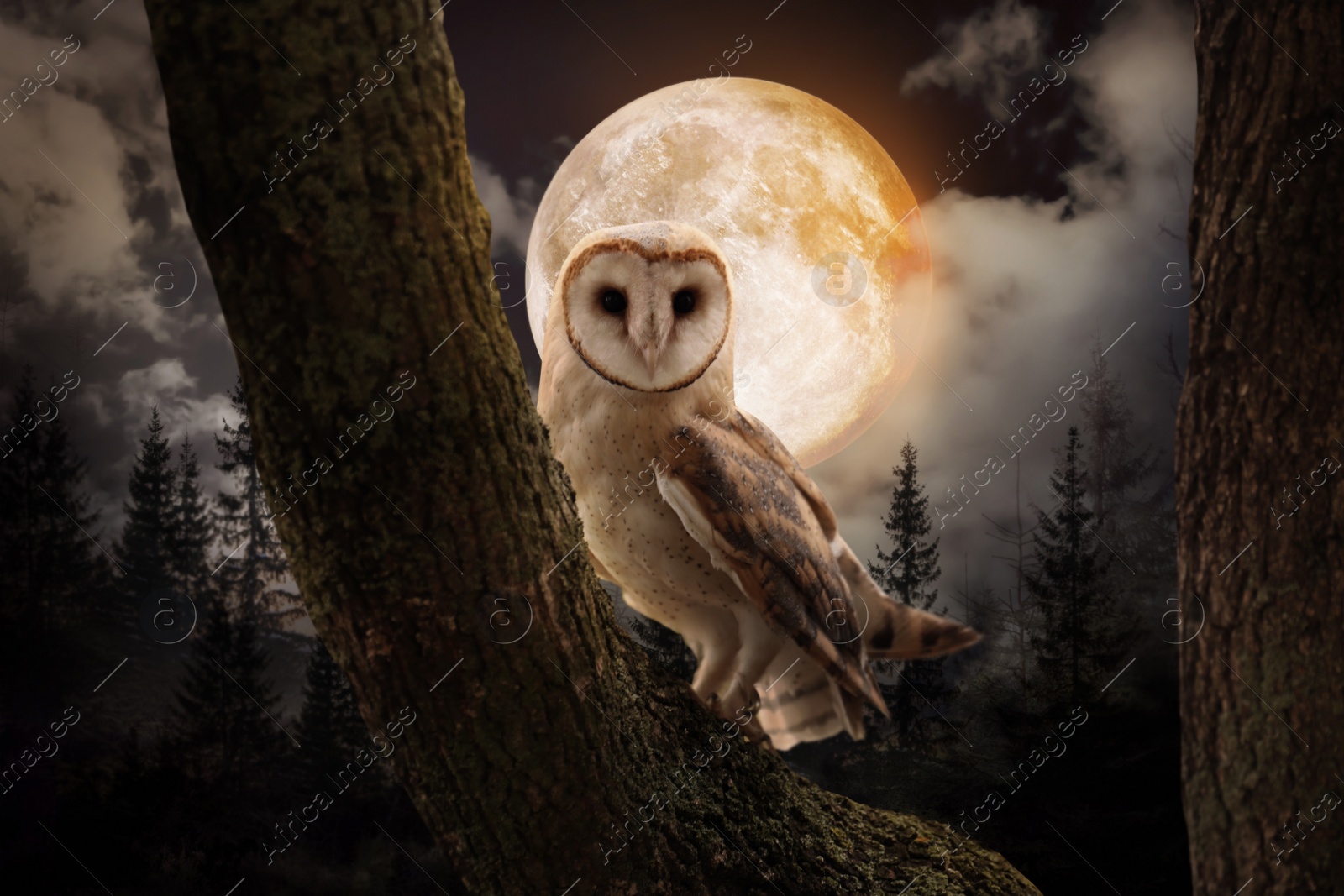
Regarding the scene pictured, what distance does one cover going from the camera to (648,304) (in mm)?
1604

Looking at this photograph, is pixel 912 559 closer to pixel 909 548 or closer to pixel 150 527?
pixel 909 548

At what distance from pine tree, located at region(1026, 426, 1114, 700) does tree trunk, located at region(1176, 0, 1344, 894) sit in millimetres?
1563

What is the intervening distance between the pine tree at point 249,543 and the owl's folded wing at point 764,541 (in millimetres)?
1772

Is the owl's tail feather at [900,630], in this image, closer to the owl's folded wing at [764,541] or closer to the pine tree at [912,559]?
the owl's folded wing at [764,541]

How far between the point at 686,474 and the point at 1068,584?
1956mm

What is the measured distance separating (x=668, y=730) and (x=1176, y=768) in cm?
240

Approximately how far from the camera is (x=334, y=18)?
822 mm

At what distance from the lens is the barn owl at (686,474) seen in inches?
63.6

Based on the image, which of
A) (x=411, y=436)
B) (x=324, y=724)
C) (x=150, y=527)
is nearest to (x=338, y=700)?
(x=324, y=724)

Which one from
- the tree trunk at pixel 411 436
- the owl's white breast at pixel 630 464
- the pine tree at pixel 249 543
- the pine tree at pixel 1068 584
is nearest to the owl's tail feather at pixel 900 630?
the owl's white breast at pixel 630 464

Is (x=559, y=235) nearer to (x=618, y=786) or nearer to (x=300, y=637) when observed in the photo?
(x=618, y=786)

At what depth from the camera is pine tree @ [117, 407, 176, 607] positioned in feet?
9.19

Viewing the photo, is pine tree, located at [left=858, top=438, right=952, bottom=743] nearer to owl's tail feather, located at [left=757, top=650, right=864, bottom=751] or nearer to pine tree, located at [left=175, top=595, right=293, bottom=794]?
owl's tail feather, located at [left=757, top=650, right=864, bottom=751]

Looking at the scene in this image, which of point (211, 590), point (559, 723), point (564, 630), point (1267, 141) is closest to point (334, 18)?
point (564, 630)
